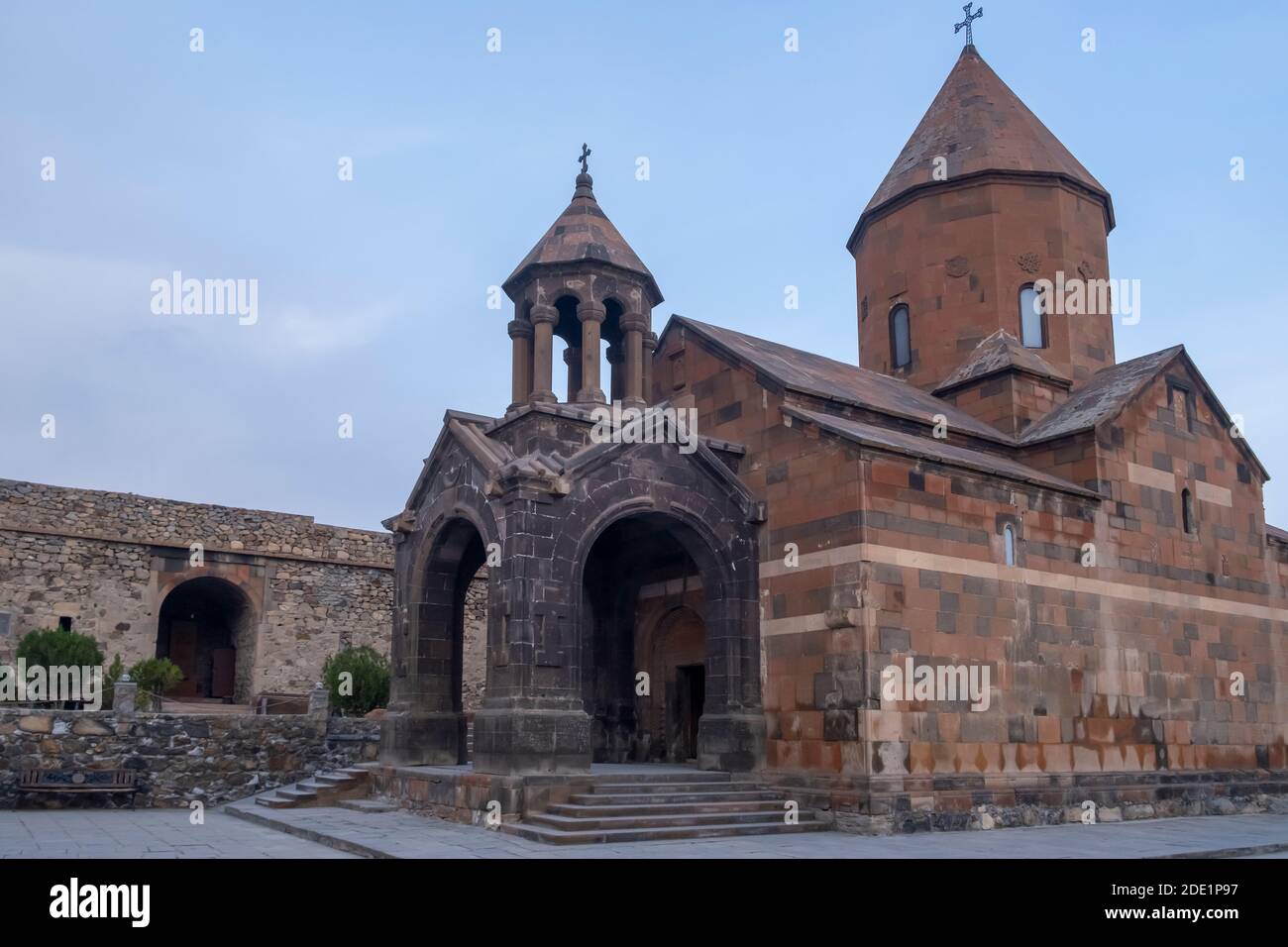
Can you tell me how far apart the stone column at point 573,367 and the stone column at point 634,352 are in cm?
145

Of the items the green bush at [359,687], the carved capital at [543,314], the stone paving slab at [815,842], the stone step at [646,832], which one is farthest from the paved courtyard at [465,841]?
the carved capital at [543,314]

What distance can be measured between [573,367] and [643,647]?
420 centimetres

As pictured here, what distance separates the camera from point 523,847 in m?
10.5

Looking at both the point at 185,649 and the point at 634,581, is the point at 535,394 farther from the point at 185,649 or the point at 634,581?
the point at 185,649

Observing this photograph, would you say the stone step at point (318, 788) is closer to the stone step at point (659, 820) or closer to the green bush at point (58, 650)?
the stone step at point (659, 820)

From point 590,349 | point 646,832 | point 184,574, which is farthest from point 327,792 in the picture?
point 184,574

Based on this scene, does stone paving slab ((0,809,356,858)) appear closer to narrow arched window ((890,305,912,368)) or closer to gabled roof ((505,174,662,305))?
gabled roof ((505,174,662,305))

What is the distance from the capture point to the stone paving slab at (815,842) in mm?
10320

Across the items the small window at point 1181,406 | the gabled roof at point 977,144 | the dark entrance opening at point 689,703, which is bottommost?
the dark entrance opening at point 689,703

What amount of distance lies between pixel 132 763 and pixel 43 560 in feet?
24.6

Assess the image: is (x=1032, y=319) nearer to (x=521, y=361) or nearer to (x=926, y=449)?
(x=926, y=449)

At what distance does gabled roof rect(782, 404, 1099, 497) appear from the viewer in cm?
1340

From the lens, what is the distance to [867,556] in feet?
42.1

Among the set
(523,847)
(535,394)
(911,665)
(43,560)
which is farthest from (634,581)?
(43,560)
